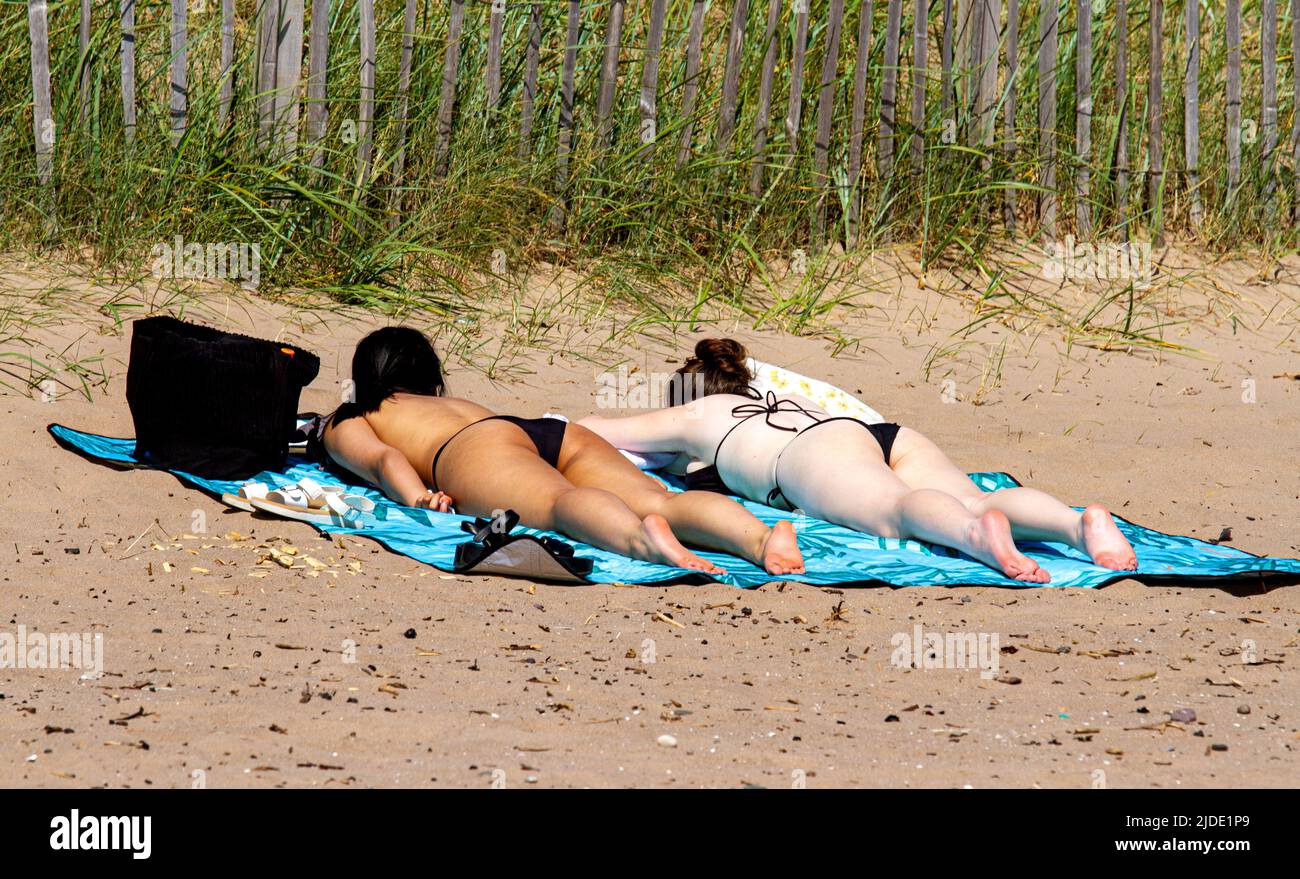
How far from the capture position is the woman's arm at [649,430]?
14.0 feet

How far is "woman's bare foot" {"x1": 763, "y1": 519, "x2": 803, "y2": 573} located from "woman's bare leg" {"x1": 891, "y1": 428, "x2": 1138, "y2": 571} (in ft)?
1.79

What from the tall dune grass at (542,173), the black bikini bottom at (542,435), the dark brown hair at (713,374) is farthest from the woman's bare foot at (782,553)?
the tall dune grass at (542,173)

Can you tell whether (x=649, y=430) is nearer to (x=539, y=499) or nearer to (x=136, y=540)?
(x=539, y=499)

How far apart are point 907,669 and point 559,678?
0.74m

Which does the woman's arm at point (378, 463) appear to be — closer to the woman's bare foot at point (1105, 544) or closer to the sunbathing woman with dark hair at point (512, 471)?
the sunbathing woman with dark hair at point (512, 471)

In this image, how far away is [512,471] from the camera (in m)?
3.78

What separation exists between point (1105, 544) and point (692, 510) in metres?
1.07

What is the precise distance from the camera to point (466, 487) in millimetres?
3883

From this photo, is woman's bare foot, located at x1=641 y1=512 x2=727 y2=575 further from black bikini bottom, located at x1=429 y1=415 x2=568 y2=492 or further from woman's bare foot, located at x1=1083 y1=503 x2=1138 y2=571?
woman's bare foot, located at x1=1083 y1=503 x2=1138 y2=571

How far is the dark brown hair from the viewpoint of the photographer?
439cm

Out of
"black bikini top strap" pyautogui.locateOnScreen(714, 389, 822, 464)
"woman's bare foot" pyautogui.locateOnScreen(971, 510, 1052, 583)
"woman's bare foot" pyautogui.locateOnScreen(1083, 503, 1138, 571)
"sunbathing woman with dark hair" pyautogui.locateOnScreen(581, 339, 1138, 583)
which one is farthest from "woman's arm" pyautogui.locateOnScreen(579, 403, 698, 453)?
"woman's bare foot" pyautogui.locateOnScreen(1083, 503, 1138, 571)

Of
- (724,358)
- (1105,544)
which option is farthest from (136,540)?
(1105,544)

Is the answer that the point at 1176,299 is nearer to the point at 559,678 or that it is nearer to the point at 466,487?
the point at 466,487

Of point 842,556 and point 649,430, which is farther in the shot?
point 649,430
